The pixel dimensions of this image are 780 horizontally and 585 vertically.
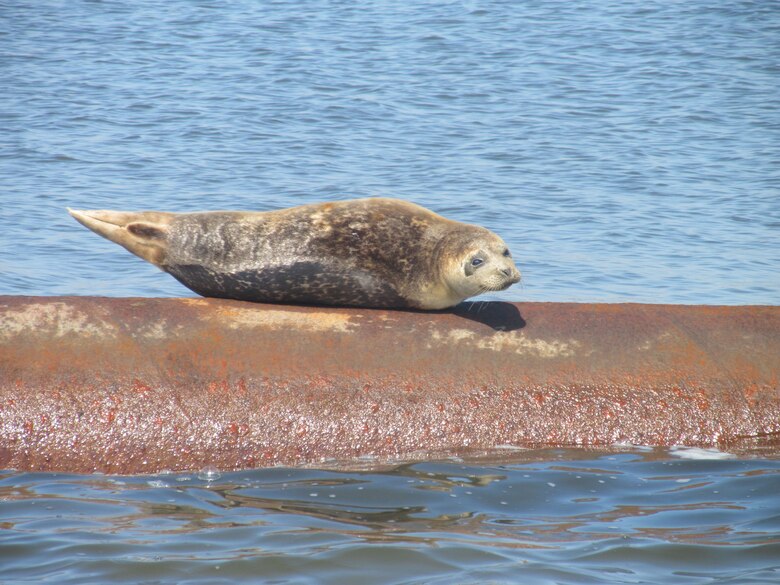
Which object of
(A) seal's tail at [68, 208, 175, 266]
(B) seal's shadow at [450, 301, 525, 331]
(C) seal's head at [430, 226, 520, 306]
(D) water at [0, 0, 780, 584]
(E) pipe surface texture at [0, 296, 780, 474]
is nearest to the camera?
(D) water at [0, 0, 780, 584]

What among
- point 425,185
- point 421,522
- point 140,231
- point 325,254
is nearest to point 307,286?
point 325,254

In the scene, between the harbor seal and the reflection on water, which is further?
the harbor seal

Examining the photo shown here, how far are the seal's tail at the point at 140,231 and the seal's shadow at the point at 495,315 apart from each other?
145cm

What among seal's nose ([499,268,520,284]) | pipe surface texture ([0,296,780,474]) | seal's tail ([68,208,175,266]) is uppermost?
seal's tail ([68,208,175,266])

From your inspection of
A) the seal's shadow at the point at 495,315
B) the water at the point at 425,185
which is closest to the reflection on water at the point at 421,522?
the water at the point at 425,185

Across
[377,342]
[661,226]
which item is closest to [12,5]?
[661,226]

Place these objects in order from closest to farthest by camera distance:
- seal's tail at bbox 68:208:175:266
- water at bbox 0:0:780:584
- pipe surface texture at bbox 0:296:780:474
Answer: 1. water at bbox 0:0:780:584
2. pipe surface texture at bbox 0:296:780:474
3. seal's tail at bbox 68:208:175:266

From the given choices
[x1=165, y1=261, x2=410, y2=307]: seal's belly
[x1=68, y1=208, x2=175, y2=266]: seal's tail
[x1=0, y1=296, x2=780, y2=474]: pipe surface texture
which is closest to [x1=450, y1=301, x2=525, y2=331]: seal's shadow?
[x1=0, y1=296, x2=780, y2=474]: pipe surface texture

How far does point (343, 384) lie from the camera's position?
4801 mm

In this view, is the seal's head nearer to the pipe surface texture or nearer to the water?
the pipe surface texture

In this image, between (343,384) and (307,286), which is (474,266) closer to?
(307,286)

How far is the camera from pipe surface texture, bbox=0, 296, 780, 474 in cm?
469

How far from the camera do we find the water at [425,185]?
4.11 metres

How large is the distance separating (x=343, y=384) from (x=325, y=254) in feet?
2.46
